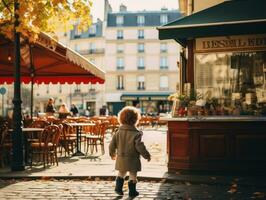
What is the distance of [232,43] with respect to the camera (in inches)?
419

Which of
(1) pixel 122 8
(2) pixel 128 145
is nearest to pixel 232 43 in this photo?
(2) pixel 128 145

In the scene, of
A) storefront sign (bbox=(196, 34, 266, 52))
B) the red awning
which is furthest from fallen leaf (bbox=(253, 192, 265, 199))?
the red awning

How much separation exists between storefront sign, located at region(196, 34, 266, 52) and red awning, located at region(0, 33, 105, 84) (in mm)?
3281

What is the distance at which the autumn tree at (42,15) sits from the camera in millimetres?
9523

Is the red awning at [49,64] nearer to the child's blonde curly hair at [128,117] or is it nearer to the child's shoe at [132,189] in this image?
the child's blonde curly hair at [128,117]

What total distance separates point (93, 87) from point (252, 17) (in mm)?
56170

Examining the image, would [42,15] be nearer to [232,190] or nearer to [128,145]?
[128,145]

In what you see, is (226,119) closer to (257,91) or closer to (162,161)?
(257,91)

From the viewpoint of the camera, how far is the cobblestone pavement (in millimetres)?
7137

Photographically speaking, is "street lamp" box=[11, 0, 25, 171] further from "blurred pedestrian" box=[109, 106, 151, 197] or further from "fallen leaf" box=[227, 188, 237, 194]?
"fallen leaf" box=[227, 188, 237, 194]

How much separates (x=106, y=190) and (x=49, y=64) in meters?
7.51

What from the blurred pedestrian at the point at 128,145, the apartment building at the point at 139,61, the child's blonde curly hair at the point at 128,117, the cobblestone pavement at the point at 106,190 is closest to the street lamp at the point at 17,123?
the cobblestone pavement at the point at 106,190

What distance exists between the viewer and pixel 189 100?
9.91 metres

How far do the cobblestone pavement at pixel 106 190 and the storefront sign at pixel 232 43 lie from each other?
3612 mm
